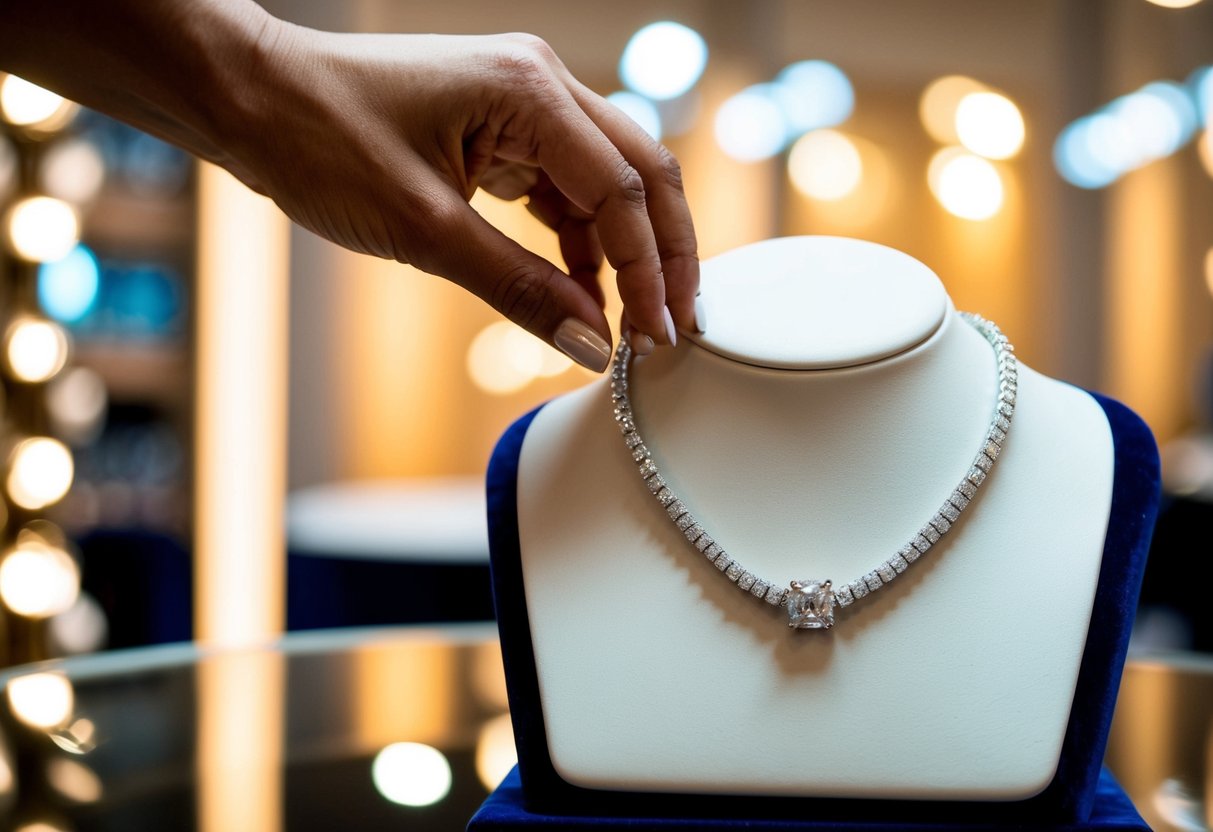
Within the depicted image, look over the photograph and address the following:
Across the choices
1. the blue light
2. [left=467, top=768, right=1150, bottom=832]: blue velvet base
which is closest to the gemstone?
[left=467, top=768, right=1150, bottom=832]: blue velvet base

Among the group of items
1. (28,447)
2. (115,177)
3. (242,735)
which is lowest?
(242,735)

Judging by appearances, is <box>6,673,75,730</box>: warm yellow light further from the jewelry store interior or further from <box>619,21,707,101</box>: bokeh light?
<box>619,21,707,101</box>: bokeh light

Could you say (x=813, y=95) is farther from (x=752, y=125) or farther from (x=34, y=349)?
(x=34, y=349)

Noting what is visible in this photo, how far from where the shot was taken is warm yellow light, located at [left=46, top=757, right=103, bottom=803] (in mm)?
875

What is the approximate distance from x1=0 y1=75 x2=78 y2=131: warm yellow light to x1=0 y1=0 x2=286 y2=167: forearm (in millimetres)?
1877

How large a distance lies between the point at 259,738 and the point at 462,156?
65 cm

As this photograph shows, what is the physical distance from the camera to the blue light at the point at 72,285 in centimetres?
261

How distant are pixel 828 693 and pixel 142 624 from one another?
164 cm

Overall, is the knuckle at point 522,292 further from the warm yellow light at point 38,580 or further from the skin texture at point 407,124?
the warm yellow light at point 38,580

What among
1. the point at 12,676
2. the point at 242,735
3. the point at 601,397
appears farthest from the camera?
the point at 12,676

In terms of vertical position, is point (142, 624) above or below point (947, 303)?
below

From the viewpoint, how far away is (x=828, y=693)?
600mm

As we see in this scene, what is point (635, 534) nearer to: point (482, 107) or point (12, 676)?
point (482, 107)

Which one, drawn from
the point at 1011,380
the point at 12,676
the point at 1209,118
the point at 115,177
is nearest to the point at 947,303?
the point at 1011,380
